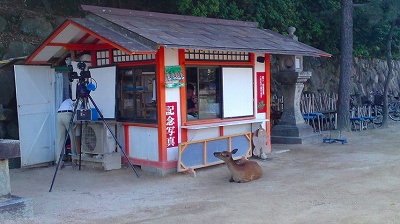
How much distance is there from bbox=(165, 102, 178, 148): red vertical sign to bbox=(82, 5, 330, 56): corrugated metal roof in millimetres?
1396

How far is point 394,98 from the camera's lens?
24.1 m

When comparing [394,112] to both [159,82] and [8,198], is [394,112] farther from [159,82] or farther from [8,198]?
[8,198]

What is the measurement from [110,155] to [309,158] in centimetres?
474

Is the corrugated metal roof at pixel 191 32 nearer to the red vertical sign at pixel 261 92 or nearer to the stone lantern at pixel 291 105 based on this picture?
the red vertical sign at pixel 261 92

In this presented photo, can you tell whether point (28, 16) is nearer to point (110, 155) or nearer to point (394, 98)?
point (110, 155)

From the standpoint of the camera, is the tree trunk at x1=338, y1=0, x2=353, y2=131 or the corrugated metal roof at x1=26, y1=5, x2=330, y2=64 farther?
the tree trunk at x1=338, y1=0, x2=353, y2=131

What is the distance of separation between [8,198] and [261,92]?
706 centimetres

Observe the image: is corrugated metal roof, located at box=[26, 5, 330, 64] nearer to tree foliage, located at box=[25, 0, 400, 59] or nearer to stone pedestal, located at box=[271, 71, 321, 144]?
stone pedestal, located at box=[271, 71, 321, 144]

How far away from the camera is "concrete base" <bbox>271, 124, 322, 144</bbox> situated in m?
13.7

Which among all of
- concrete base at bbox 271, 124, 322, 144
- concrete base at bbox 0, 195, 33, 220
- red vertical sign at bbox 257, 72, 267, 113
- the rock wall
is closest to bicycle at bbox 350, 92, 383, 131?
the rock wall

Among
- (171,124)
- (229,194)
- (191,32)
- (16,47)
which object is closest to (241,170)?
(229,194)

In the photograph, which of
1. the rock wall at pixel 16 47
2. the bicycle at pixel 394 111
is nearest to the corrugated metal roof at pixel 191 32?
the rock wall at pixel 16 47

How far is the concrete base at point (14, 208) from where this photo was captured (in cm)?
620

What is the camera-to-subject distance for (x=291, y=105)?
14148 millimetres
